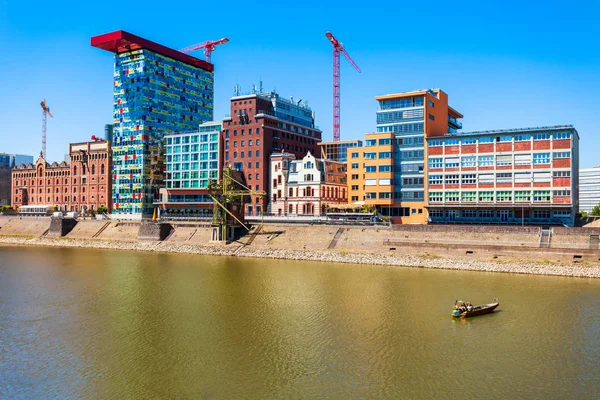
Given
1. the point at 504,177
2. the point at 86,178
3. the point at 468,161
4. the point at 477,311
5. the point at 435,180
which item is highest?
the point at 468,161

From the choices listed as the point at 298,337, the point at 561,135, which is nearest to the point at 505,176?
the point at 561,135

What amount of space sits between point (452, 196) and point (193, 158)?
8379 centimetres

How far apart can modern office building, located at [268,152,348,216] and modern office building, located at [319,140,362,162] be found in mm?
8345

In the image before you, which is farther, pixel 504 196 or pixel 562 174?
pixel 504 196

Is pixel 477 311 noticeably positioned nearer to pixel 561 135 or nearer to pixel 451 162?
pixel 561 135

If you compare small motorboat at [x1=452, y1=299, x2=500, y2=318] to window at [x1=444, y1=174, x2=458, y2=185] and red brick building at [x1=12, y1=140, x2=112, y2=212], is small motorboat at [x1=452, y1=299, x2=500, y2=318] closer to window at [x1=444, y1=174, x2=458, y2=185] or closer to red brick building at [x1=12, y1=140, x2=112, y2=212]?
window at [x1=444, y1=174, x2=458, y2=185]

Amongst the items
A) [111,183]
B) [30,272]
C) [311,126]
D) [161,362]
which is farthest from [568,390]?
[111,183]

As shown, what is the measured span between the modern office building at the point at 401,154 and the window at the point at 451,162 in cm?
568

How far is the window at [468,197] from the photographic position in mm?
114519

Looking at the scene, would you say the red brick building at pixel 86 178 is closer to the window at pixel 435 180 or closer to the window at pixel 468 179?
the window at pixel 435 180

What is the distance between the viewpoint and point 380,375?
4041cm

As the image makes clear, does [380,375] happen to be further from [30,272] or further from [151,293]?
[30,272]

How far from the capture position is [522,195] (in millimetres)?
108812

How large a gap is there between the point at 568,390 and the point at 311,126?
147960 millimetres
